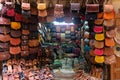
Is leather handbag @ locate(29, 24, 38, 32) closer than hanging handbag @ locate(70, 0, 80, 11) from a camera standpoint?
No

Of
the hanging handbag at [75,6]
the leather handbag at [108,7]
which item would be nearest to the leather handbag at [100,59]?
the leather handbag at [108,7]

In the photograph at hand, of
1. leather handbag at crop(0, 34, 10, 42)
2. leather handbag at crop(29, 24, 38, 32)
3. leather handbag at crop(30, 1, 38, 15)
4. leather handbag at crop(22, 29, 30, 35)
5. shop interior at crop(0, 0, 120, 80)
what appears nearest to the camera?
shop interior at crop(0, 0, 120, 80)

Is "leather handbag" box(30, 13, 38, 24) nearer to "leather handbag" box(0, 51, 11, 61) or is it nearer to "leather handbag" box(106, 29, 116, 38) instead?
"leather handbag" box(0, 51, 11, 61)

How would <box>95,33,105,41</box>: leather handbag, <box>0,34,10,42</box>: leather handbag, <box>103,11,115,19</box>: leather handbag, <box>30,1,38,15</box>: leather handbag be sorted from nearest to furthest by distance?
1. <box>103,11,115,19</box>: leather handbag
2. <box>95,33,105,41</box>: leather handbag
3. <box>0,34,10,42</box>: leather handbag
4. <box>30,1,38,15</box>: leather handbag

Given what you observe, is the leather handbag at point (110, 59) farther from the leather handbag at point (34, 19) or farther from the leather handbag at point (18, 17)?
the leather handbag at point (18, 17)

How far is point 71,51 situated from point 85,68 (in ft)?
1.84

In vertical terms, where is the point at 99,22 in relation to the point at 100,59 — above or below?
above

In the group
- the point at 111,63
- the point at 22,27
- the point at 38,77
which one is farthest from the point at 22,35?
the point at 111,63

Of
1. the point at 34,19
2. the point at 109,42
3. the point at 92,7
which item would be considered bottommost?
the point at 109,42

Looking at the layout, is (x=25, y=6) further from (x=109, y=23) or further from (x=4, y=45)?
(x=109, y=23)

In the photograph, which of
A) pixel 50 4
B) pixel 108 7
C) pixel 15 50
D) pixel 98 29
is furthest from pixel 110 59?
pixel 15 50

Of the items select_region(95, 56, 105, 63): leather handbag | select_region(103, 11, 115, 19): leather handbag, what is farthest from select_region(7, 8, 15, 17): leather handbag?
select_region(95, 56, 105, 63): leather handbag

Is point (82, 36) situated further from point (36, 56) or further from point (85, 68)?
point (36, 56)

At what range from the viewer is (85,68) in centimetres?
646
